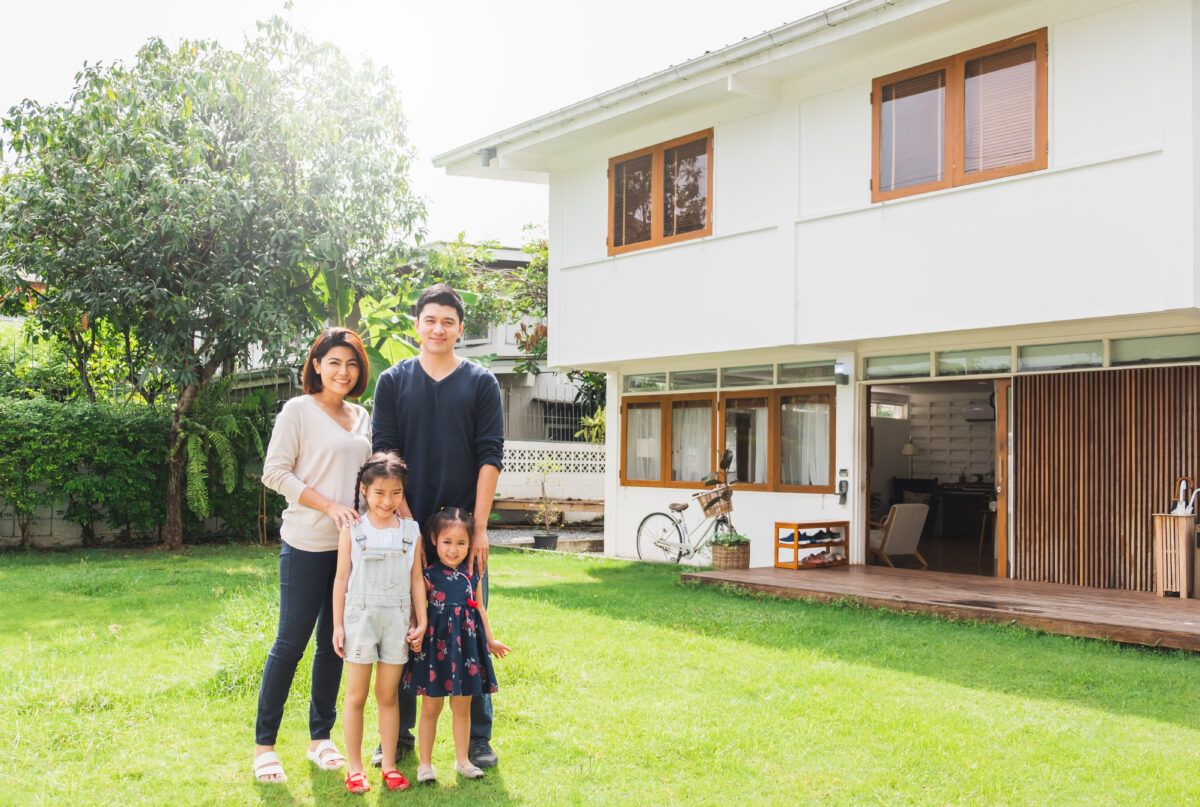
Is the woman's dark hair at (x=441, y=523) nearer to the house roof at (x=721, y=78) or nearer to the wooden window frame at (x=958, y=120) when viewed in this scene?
the wooden window frame at (x=958, y=120)

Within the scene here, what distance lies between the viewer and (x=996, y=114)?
9.08 m

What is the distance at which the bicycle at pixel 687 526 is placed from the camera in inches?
452

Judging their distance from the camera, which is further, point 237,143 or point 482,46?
point 237,143

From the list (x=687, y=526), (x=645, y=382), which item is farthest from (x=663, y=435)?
(x=687, y=526)

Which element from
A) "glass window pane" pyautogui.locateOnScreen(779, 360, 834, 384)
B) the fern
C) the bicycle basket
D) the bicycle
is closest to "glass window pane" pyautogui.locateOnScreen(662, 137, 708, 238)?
"glass window pane" pyautogui.locateOnScreen(779, 360, 834, 384)

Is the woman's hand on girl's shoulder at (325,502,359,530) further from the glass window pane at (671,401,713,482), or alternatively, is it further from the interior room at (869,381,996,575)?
the interior room at (869,381,996,575)

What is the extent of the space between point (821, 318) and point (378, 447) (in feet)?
22.8

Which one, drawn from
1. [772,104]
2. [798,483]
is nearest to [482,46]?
[772,104]

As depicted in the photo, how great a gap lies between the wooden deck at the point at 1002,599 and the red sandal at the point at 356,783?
5.47 meters

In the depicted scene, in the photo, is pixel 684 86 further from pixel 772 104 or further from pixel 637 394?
pixel 637 394

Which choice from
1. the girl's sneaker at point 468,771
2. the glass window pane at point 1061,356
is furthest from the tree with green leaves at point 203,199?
the girl's sneaker at point 468,771

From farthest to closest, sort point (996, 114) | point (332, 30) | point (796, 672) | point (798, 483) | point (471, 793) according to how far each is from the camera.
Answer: point (332, 30)
point (798, 483)
point (996, 114)
point (796, 672)
point (471, 793)

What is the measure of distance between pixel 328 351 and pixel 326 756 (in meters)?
1.63

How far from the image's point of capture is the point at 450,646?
12.7 feet
